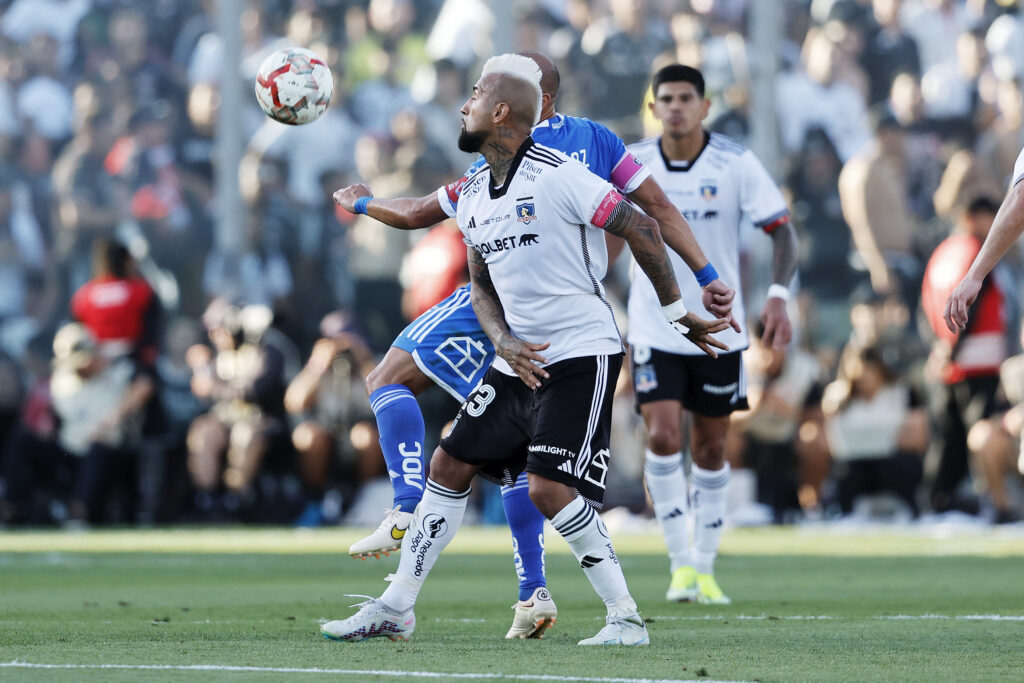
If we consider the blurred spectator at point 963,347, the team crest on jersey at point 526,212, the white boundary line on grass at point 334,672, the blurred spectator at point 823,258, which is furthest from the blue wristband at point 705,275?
the blurred spectator at point 823,258

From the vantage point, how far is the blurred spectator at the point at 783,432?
1596 centimetres

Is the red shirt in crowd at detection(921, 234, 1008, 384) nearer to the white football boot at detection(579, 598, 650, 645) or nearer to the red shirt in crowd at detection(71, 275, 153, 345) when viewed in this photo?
the red shirt in crowd at detection(71, 275, 153, 345)

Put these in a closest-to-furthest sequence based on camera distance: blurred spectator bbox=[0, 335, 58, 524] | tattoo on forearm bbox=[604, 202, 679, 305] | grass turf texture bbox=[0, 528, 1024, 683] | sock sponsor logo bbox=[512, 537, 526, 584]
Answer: grass turf texture bbox=[0, 528, 1024, 683] < tattoo on forearm bbox=[604, 202, 679, 305] < sock sponsor logo bbox=[512, 537, 526, 584] < blurred spectator bbox=[0, 335, 58, 524]

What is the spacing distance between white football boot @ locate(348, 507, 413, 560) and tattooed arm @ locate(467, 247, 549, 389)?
80cm

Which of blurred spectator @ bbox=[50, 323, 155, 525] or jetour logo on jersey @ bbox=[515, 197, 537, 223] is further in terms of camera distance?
blurred spectator @ bbox=[50, 323, 155, 525]

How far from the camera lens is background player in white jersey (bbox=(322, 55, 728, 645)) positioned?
20.4 feet

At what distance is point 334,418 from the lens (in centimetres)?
1673

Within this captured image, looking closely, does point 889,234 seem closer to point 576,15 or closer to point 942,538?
point 942,538

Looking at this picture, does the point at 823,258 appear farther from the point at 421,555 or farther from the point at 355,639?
the point at 355,639

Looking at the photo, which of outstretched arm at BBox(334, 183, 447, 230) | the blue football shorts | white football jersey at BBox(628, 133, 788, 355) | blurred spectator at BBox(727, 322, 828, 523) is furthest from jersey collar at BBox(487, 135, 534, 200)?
blurred spectator at BBox(727, 322, 828, 523)

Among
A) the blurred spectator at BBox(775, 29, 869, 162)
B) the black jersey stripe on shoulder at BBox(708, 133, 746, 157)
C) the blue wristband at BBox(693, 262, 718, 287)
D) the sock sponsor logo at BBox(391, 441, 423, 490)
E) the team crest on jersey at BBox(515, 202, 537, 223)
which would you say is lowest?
the sock sponsor logo at BBox(391, 441, 423, 490)

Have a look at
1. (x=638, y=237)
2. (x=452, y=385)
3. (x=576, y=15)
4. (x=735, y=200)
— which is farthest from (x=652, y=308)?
(x=576, y=15)

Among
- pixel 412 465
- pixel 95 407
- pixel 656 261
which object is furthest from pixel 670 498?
pixel 95 407

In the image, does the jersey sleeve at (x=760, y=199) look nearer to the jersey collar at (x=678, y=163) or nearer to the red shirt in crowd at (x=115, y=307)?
the jersey collar at (x=678, y=163)
